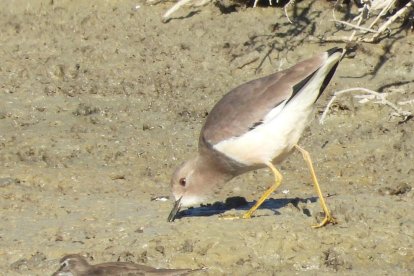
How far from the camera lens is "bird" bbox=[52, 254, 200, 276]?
22.4 feet

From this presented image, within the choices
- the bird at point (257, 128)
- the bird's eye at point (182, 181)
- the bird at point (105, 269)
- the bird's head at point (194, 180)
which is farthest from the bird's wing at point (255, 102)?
the bird at point (105, 269)

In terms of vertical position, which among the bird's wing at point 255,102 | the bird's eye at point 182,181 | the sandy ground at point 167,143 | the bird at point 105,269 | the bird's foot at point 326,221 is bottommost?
the sandy ground at point 167,143

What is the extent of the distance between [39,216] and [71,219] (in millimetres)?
281

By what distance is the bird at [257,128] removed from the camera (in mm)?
8188

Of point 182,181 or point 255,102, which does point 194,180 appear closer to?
point 182,181

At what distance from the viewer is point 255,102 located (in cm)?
837

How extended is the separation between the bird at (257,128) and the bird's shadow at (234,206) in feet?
0.58

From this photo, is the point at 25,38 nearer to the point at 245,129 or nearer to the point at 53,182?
the point at 53,182

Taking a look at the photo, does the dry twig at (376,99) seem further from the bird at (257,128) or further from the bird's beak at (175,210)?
the bird's beak at (175,210)

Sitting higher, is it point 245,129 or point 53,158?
point 245,129

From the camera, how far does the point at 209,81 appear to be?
1160cm

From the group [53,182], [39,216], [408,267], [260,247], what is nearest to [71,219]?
[39,216]

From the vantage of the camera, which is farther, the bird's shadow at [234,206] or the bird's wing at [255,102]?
the bird's shadow at [234,206]

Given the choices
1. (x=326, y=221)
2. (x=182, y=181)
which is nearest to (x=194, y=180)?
(x=182, y=181)
